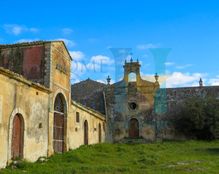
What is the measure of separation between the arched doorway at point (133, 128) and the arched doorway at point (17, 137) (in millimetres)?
19126

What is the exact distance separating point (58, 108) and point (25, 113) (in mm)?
4411

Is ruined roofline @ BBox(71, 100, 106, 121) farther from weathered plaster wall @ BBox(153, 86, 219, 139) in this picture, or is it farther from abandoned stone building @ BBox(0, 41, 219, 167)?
weathered plaster wall @ BBox(153, 86, 219, 139)

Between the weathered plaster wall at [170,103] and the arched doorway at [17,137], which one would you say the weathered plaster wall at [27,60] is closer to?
the arched doorway at [17,137]

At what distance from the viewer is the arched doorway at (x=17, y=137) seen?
13.2 metres

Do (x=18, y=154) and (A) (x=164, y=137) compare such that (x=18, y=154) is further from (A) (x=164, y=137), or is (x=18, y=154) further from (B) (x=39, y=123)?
(A) (x=164, y=137)

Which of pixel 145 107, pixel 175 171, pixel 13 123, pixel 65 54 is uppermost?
pixel 65 54

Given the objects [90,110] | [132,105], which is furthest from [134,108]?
[90,110]

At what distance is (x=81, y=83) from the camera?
3700cm

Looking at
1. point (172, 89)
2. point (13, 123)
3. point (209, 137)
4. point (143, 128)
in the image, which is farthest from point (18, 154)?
point (172, 89)

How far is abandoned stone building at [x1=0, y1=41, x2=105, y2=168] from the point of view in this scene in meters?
12.7

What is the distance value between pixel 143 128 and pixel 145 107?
199 cm

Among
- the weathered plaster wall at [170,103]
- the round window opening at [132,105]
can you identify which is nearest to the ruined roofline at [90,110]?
the round window opening at [132,105]

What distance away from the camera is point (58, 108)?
18344mm

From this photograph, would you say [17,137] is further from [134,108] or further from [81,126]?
[134,108]
